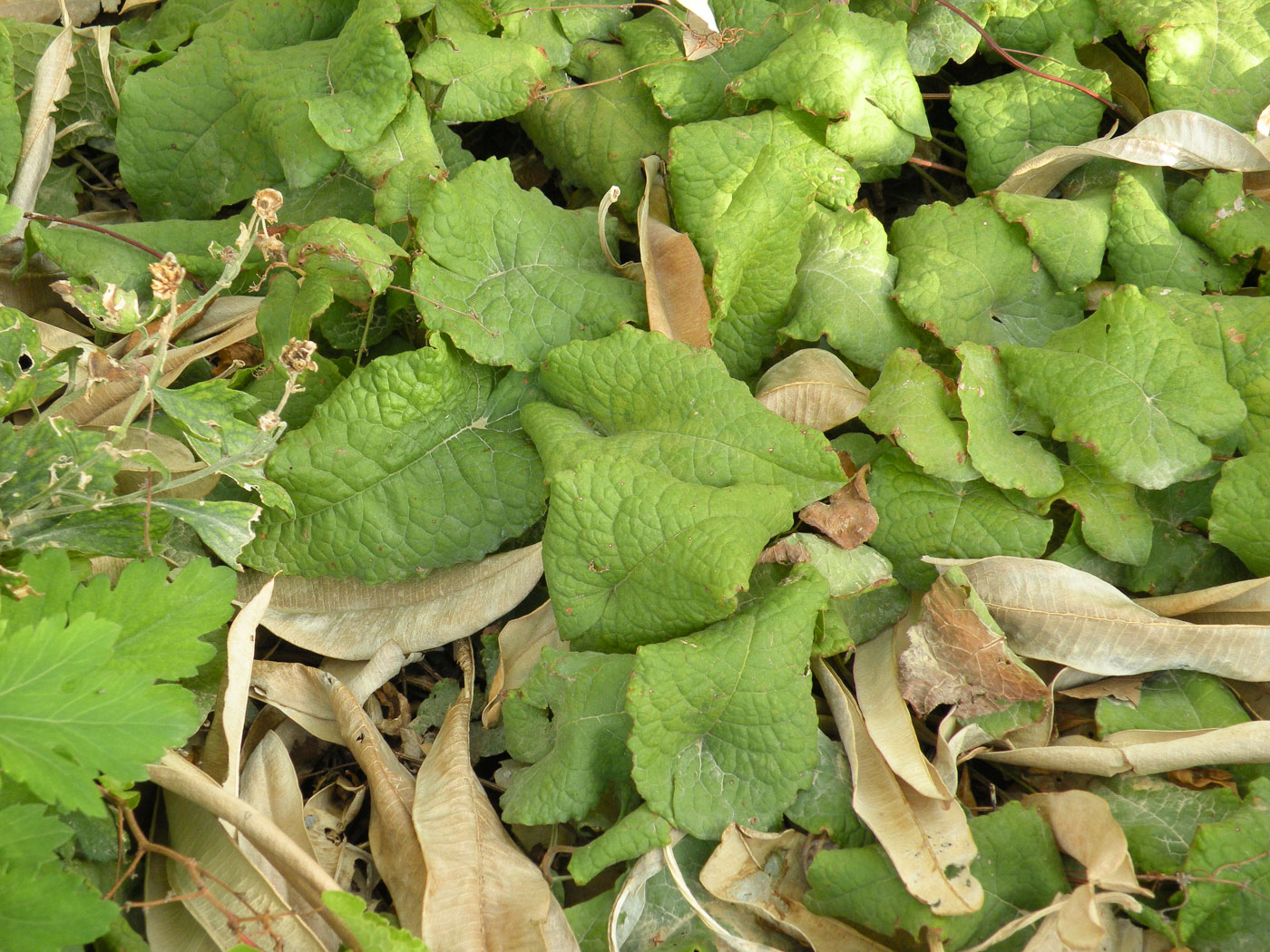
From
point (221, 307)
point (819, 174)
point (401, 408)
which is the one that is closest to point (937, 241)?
point (819, 174)

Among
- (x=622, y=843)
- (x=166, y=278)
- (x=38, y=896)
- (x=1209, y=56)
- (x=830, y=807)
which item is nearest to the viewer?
(x=38, y=896)

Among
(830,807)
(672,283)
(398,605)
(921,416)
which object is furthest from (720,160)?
(830,807)

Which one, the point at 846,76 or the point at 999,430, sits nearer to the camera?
the point at 999,430

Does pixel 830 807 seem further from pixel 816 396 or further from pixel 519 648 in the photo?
pixel 816 396

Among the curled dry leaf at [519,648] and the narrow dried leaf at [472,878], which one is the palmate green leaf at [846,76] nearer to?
the curled dry leaf at [519,648]

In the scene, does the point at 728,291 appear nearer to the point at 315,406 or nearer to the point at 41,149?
the point at 315,406

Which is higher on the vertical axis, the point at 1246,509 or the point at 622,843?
the point at 1246,509

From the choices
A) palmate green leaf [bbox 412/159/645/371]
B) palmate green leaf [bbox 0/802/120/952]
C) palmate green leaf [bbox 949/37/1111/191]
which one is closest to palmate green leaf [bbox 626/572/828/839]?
palmate green leaf [bbox 412/159/645/371]
